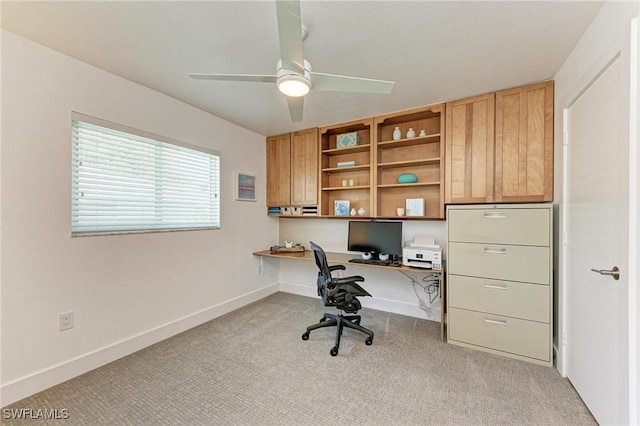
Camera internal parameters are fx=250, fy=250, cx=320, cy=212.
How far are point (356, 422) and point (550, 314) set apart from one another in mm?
1851

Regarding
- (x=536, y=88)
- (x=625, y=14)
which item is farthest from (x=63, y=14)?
(x=536, y=88)

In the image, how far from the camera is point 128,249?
7.59 feet

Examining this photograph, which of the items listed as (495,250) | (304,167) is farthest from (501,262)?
(304,167)

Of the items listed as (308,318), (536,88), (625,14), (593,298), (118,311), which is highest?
(536,88)

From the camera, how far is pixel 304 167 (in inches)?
143

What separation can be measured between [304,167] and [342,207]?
81cm

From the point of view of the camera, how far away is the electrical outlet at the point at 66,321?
1.91 m

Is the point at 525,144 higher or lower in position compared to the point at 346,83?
lower

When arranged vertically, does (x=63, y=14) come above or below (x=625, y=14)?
above

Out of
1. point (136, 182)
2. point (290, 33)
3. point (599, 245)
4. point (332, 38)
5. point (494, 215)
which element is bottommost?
point (599, 245)

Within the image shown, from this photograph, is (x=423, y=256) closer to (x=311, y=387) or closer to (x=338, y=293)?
(x=338, y=293)

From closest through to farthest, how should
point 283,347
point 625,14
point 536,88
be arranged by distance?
1. point 625,14
2. point 536,88
3. point 283,347

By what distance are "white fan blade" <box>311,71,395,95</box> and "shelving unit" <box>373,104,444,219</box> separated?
61.1 inches

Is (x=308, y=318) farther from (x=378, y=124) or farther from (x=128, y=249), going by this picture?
(x=378, y=124)
